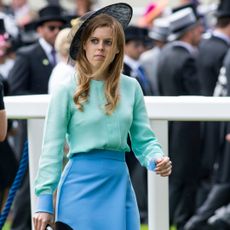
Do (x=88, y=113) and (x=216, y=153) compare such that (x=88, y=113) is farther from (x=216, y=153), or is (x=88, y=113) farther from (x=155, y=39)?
(x=155, y=39)

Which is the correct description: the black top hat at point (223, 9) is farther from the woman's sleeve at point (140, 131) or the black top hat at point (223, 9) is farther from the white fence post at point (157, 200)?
the woman's sleeve at point (140, 131)

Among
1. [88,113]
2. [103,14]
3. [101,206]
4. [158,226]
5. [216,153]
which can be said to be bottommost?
[216,153]

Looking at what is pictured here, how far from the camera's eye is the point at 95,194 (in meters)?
5.25

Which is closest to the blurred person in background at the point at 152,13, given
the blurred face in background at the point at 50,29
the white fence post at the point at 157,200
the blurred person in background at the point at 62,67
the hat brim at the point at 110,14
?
the blurred face in background at the point at 50,29

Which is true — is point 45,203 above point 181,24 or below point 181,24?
above

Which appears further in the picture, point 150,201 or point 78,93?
point 150,201

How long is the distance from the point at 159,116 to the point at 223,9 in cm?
451

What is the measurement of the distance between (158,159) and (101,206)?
1.06 feet

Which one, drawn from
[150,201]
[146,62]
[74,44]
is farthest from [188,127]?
[74,44]

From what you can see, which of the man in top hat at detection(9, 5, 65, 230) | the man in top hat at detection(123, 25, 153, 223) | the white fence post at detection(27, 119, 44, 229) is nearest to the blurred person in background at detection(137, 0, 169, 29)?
the man in top hat at detection(123, 25, 153, 223)

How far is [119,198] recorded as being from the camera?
17.3 feet

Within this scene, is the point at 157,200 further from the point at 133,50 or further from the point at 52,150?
the point at 133,50

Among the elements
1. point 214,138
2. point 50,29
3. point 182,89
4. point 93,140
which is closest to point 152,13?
point 50,29

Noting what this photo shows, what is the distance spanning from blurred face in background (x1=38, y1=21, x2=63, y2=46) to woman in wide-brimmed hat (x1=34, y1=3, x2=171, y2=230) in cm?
494
